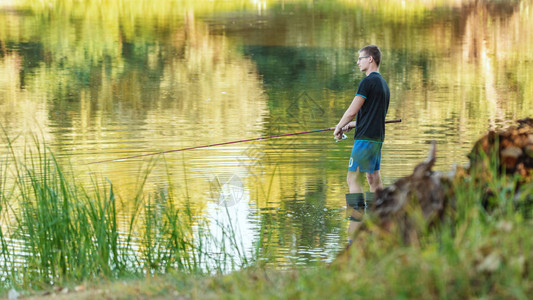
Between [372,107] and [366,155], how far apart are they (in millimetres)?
420

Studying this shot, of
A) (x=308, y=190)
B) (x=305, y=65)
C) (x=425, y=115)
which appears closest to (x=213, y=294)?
(x=308, y=190)

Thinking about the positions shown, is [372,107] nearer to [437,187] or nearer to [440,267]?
[437,187]

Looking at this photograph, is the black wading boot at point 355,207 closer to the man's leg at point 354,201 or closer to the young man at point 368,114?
the man's leg at point 354,201

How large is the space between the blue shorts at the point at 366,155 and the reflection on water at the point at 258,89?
2.02ft

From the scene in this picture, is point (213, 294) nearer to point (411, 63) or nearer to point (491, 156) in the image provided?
point (491, 156)

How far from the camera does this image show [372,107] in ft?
23.5

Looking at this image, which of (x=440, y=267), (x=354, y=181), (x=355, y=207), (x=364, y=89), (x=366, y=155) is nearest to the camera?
(x=440, y=267)

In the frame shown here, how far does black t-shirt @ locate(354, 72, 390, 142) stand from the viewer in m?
7.09

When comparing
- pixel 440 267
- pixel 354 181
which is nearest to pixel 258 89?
pixel 354 181

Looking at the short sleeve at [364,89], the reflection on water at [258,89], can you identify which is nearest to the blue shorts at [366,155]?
the short sleeve at [364,89]

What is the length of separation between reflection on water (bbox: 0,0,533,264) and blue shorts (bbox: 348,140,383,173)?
0.62 meters

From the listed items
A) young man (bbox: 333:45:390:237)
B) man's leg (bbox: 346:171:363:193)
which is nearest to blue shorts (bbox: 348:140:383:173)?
young man (bbox: 333:45:390:237)

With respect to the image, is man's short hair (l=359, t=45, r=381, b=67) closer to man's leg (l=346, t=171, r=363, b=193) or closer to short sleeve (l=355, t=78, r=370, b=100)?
short sleeve (l=355, t=78, r=370, b=100)

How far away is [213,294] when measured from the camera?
4.42 metres
